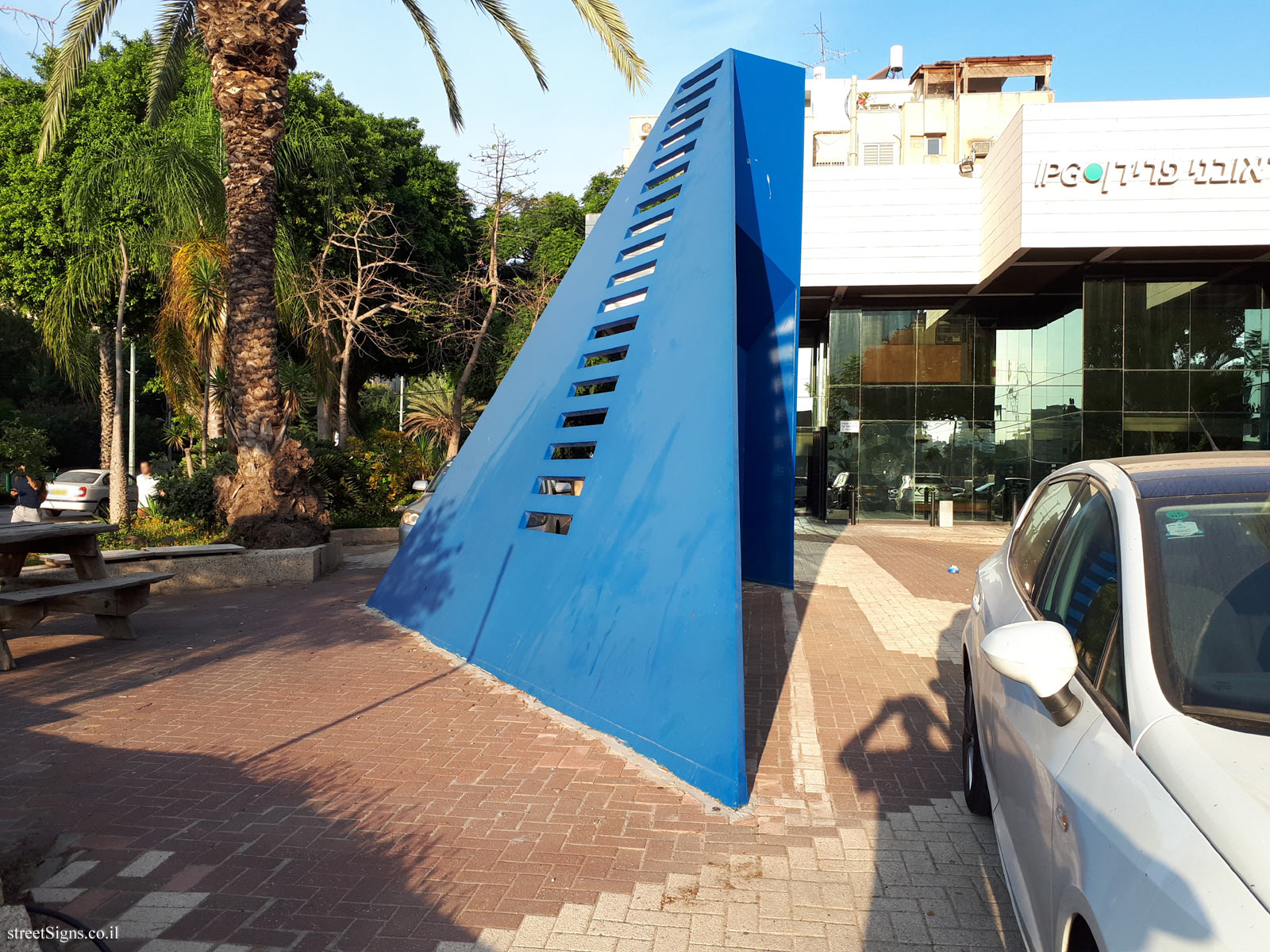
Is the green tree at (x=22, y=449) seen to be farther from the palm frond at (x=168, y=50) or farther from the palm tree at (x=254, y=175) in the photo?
the palm tree at (x=254, y=175)

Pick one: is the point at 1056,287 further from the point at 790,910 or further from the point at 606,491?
the point at 790,910

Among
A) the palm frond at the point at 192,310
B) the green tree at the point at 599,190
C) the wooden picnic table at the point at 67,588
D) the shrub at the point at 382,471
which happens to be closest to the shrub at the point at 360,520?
the shrub at the point at 382,471

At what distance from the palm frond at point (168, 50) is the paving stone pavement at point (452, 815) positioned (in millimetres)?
10048

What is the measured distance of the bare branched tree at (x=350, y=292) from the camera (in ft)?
65.6

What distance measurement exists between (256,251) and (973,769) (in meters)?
11.0

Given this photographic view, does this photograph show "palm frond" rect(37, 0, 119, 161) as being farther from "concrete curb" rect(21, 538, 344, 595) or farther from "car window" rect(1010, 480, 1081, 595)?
"car window" rect(1010, 480, 1081, 595)

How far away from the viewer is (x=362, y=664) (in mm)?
7133

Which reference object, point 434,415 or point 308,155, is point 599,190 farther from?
point 308,155

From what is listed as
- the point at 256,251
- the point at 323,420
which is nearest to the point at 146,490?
the point at 256,251

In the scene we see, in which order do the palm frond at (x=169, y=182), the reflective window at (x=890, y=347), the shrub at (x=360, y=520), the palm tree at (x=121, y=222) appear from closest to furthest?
the palm frond at (x=169, y=182), the palm tree at (x=121, y=222), the shrub at (x=360, y=520), the reflective window at (x=890, y=347)

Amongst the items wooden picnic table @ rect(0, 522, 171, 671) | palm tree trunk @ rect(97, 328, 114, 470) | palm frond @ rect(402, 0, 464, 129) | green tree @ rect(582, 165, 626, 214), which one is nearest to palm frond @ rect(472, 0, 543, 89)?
palm frond @ rect(402, 0, 464, 129)

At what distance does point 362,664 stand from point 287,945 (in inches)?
161

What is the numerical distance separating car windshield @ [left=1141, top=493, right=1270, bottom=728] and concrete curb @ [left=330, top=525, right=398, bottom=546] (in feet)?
51.1

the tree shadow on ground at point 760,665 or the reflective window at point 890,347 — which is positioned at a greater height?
the reflective window at point 890,347
